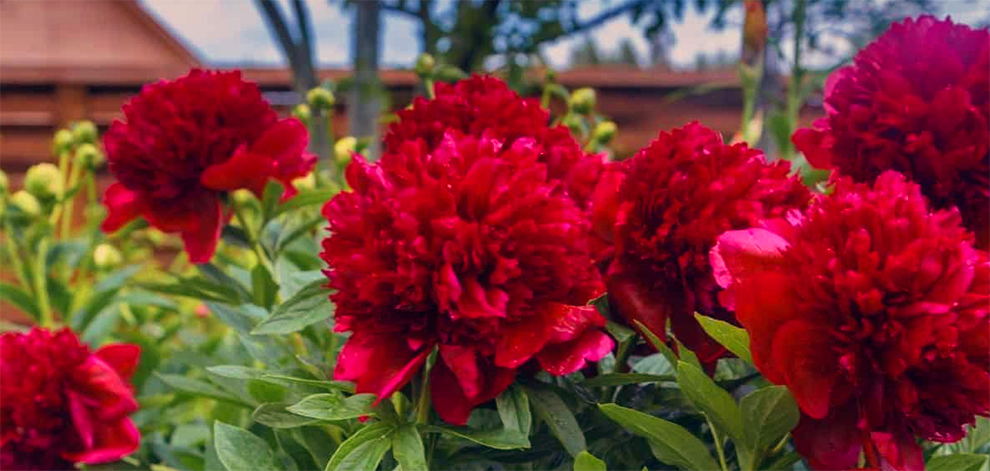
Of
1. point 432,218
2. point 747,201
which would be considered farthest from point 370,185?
point 747,201

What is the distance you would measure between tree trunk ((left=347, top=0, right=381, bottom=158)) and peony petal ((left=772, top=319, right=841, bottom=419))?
1.29 metres

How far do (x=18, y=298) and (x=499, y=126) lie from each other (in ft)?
2.10

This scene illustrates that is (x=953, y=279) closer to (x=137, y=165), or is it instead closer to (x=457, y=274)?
(x=457, y=274)

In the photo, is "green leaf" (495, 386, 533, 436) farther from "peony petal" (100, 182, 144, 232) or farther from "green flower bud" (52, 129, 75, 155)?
"green flower bud" (52, 129, 75, 155)

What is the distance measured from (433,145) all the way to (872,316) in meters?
0.22

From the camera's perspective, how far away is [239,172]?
0.56m

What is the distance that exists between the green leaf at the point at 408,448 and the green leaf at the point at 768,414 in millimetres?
130

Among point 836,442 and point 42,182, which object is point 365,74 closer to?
point 42,182

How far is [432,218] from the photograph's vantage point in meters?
0.38

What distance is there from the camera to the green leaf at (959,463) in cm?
40

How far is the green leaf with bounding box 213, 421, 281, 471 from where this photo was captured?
436 mm

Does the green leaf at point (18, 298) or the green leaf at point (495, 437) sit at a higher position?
the green leaf at point (495, 437)

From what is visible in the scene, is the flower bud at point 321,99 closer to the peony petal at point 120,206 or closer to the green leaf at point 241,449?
the peony petal at point 120,206

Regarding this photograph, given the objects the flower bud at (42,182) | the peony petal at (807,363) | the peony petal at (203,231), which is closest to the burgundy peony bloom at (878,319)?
the peony petal at (807,363)
